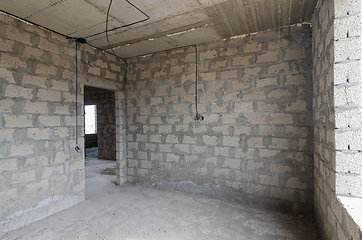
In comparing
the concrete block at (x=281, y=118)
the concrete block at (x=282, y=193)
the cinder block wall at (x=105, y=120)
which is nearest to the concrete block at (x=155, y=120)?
the concrete block at (x=281, y=118)

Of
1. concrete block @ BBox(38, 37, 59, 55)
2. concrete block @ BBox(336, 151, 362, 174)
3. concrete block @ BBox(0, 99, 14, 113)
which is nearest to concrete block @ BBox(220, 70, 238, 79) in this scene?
concrete block @ BBox(336, 151, 362, 174)

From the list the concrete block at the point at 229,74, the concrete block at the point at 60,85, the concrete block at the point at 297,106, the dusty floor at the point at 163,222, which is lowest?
the dusty floor at the point at 163,222

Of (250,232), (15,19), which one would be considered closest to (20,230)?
(15,19)

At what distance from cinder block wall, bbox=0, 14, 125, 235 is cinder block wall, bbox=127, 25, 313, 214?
1.18m

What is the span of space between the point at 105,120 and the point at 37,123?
13.5 feet

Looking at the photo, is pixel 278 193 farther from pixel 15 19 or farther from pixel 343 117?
pixel 15 19

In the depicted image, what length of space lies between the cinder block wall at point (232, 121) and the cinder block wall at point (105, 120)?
2.85 m

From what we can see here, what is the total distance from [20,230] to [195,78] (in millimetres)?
3071

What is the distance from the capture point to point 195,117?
10.6 ft

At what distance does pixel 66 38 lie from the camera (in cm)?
292

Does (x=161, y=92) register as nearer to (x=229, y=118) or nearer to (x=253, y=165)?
(x=229, y=118)

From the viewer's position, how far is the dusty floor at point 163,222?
7.06 feet

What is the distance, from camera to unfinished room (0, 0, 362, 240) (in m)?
1.82

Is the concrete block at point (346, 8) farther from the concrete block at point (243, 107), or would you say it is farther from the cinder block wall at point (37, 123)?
the cinder block wall at point (37, 123)
